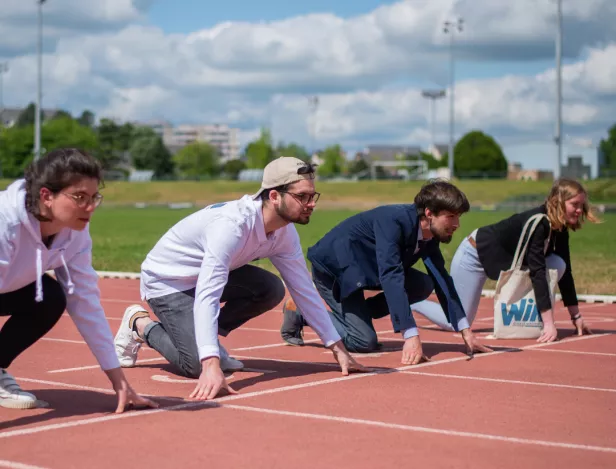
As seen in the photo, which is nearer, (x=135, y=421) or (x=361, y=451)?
(x=361, y=451)

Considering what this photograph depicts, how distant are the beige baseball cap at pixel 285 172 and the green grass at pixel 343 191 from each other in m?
59.7

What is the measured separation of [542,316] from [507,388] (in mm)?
2748

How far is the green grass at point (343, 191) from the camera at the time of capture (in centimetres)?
7050

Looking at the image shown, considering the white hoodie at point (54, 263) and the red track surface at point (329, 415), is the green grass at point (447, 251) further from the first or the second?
the white hoodie at point (54, 263)

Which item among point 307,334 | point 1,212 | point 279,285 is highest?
point 1,212

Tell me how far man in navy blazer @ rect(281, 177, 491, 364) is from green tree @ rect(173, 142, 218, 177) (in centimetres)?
14753

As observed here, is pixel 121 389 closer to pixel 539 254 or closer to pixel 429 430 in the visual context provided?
pixel 429 430

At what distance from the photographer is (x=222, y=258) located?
656cm

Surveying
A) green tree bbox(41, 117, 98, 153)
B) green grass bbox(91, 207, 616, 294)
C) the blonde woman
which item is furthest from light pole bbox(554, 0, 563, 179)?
green tree bbox(41, 117, 98, 153)

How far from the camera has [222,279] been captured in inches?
257

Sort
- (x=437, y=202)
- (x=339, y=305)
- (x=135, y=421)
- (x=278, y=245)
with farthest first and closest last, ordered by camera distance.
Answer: (x=339, y=305) < (x=437, y=202) < (x=278, y=245) < (x=135, y=421)

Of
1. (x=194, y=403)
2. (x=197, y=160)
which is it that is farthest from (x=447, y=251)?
(x=197, y=160)

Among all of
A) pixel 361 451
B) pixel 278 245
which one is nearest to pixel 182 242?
pixel 278 245

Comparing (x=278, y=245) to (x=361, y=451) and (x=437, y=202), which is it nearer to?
(x=437, y=202)
